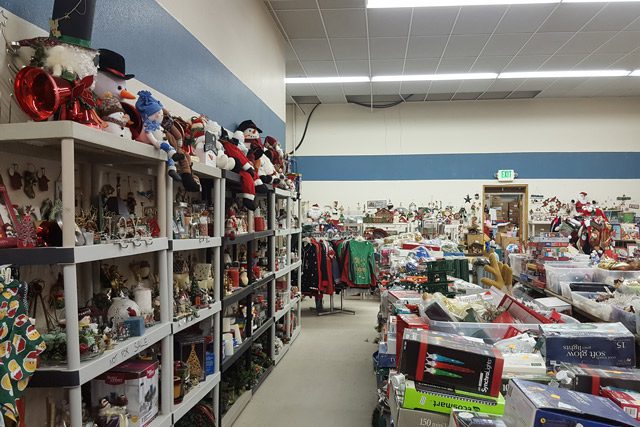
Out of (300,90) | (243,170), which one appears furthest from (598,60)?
(243,170)

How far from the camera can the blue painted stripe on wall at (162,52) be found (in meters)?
2.32

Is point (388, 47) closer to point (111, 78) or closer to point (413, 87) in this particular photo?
point (413, 87)

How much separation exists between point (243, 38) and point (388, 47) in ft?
9.37

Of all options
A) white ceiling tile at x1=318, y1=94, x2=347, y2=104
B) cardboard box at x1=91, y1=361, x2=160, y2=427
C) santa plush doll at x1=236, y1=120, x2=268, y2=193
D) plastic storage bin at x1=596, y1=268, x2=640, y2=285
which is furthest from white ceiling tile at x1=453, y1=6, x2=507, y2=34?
cardboard box at x1=91, y1=361, x2=160, y2=427

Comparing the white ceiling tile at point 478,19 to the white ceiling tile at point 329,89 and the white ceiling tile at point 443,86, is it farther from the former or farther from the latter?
the white ceiling tile at point 329,89

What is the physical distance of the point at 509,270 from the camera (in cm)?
370

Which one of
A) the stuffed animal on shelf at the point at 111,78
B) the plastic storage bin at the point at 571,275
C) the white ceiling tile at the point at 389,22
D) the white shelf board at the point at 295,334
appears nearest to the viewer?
the stuffed animal on shelf at the point at 111,78

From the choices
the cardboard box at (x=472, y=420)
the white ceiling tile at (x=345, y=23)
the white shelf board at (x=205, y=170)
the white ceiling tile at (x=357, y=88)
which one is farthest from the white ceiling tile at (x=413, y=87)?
the cardboard box at (x=472, y=420)

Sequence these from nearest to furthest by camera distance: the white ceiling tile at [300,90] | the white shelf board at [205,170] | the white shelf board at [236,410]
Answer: the white shelf board at [205,170] → the white shelf board at [236,410] → the white ceiling tile at [300,90]

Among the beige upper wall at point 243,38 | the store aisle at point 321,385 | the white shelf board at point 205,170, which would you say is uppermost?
the beige upper wall at point 243,38

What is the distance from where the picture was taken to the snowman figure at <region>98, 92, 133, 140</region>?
1994mm

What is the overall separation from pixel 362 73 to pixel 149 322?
6825mm

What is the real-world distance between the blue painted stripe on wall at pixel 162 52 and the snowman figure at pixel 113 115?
405mm

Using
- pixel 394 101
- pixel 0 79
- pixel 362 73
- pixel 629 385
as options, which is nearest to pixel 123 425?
pixel 0 79
